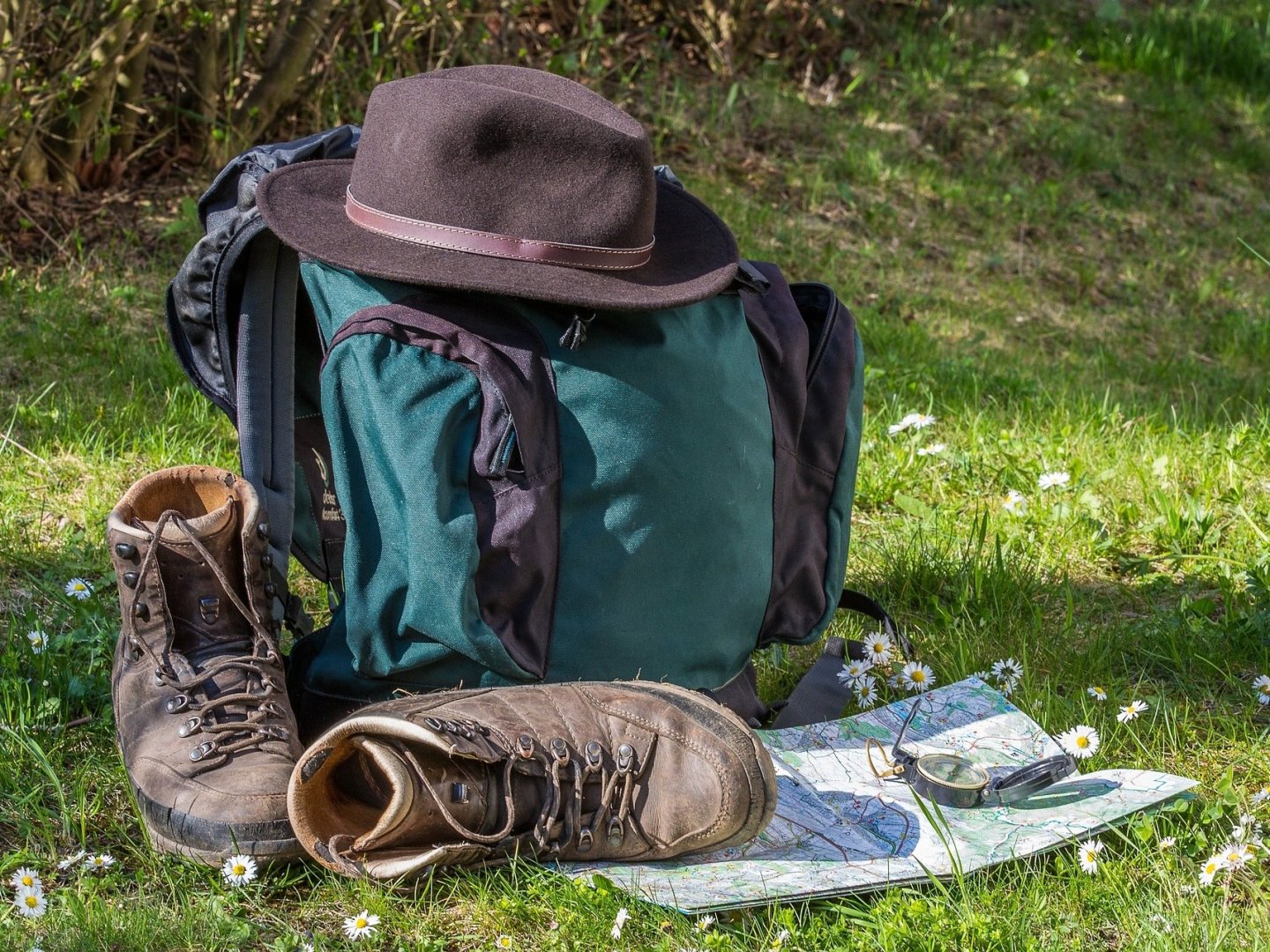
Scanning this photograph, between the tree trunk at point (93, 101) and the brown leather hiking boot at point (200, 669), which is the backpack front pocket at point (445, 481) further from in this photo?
the tree trunk at point (93, 101)

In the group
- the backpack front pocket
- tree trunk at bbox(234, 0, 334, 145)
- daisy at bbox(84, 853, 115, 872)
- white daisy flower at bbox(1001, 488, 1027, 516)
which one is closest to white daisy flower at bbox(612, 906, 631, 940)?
the backpack front pocket

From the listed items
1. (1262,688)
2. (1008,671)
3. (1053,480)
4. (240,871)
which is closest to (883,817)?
(1008,671)

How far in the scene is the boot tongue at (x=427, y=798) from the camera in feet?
6.10

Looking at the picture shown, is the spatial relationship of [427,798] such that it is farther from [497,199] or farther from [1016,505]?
[1016,505]

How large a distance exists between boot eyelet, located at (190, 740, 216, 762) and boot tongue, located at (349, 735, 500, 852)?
0.26 meters

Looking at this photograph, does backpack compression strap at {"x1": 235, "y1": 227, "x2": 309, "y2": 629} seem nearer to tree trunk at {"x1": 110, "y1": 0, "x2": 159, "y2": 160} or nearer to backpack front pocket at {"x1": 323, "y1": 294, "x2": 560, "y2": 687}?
backpack front pocket at {"x1": 323, "y1": 294, "x2": 560, "y2": 687}

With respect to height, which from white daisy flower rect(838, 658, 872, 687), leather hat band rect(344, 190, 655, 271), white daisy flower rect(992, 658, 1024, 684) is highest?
leather hat band rect(344, 190, 655, 271)

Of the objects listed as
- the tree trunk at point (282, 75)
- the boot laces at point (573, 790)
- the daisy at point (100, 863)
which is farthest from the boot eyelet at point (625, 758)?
the tree trunk at point (282, 75)

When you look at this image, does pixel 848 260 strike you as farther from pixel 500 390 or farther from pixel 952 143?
pixel 500 390

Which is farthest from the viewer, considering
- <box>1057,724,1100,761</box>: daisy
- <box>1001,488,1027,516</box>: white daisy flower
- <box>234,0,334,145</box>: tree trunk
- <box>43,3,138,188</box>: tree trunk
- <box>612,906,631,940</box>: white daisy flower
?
<box>234,0,334,145</box>: tree trunk

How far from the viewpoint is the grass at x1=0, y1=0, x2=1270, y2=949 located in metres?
1.91

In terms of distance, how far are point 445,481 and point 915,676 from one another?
1056mm

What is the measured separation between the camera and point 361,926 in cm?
184

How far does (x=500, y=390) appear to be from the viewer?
2.01 metres
